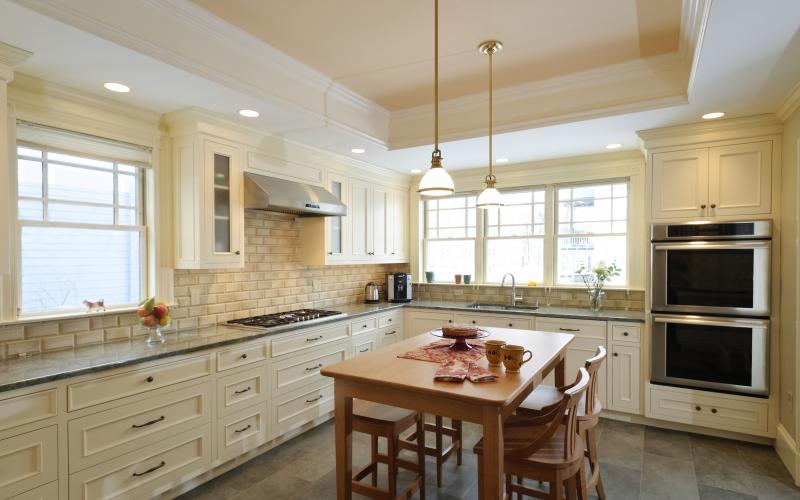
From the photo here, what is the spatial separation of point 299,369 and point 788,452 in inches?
138

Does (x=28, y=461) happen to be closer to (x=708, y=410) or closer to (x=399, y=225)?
(x=399, y=225)

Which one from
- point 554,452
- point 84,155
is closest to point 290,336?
point 84,155

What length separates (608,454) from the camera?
3.24 m

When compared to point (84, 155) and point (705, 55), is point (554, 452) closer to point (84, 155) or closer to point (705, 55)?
point (705, 55)

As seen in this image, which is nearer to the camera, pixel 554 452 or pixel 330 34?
pixel 554 452

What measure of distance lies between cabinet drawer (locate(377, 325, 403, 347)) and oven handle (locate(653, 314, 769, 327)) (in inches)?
98.5

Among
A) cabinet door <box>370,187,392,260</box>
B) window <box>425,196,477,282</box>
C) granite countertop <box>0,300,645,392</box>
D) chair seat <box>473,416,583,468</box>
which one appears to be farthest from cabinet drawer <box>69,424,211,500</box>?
window <box>425,196,477,282</box>

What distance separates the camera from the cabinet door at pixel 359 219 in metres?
4.61

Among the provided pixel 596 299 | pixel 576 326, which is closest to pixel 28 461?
pixel 576 326

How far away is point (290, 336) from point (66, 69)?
219 cm

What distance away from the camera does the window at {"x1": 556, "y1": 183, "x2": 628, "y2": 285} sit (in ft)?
14.7

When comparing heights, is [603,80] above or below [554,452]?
above

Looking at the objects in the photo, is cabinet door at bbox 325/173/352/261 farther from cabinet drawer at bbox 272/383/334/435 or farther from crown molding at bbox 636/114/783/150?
crown molding at bbox 636/114/783/150

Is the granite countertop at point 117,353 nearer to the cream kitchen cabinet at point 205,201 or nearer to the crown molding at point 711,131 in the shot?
the cream kitchen cabinet at point 205,201
